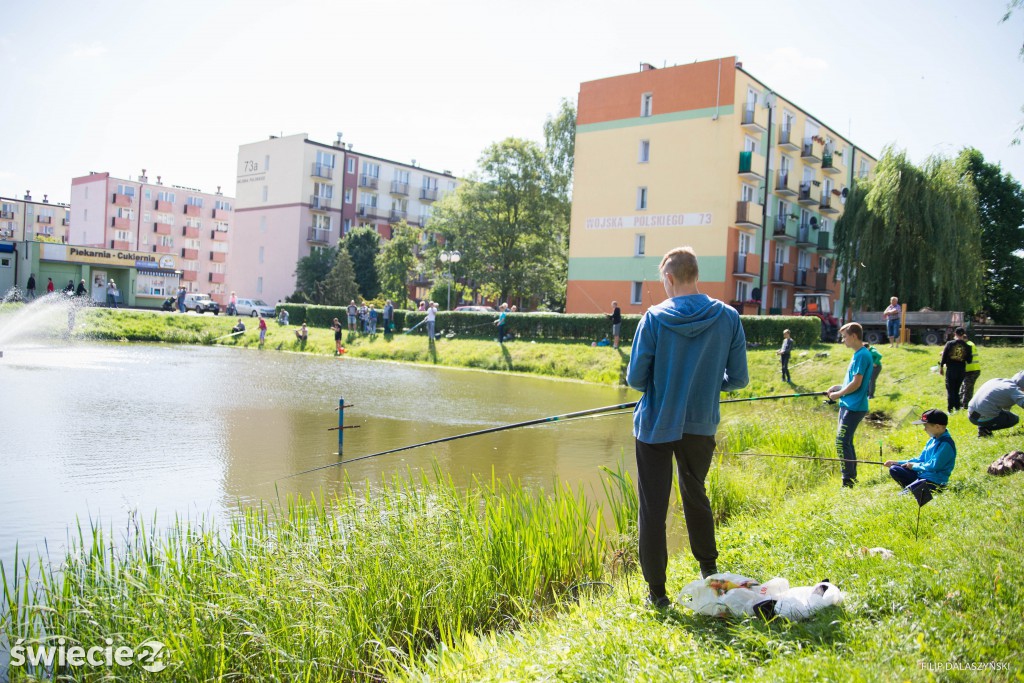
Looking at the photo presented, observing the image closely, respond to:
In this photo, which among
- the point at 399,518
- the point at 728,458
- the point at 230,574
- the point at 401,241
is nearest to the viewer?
the point at 230,574

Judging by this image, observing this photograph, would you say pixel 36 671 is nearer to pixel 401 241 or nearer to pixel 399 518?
pixel 399 518

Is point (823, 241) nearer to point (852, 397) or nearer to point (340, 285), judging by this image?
point (340, 285)

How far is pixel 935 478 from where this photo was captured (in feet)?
21.4

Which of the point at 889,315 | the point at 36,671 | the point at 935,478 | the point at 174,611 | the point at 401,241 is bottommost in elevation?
the point at 36,671

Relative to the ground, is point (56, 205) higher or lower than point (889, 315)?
higher

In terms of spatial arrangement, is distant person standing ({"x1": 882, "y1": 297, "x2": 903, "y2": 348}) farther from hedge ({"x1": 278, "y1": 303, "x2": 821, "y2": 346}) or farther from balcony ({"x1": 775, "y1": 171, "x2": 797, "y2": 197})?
balcony ({"x1": 775, "y1": 171, "x2": 797, "y2": 197})

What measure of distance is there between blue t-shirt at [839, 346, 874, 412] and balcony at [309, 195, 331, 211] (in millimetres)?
62669

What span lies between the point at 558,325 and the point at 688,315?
2855 centimetres

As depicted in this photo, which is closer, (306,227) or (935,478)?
(935,478)

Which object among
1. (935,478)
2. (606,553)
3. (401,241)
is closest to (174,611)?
(606,553)

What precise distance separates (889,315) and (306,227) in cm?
5080

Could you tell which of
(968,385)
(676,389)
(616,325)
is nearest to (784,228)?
(616,325)

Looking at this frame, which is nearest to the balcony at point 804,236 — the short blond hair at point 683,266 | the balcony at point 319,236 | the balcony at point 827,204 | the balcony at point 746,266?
the balcony at point 827,204

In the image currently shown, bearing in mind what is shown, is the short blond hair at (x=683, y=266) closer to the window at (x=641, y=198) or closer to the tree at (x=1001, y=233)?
the window at (x=641, y=198)
